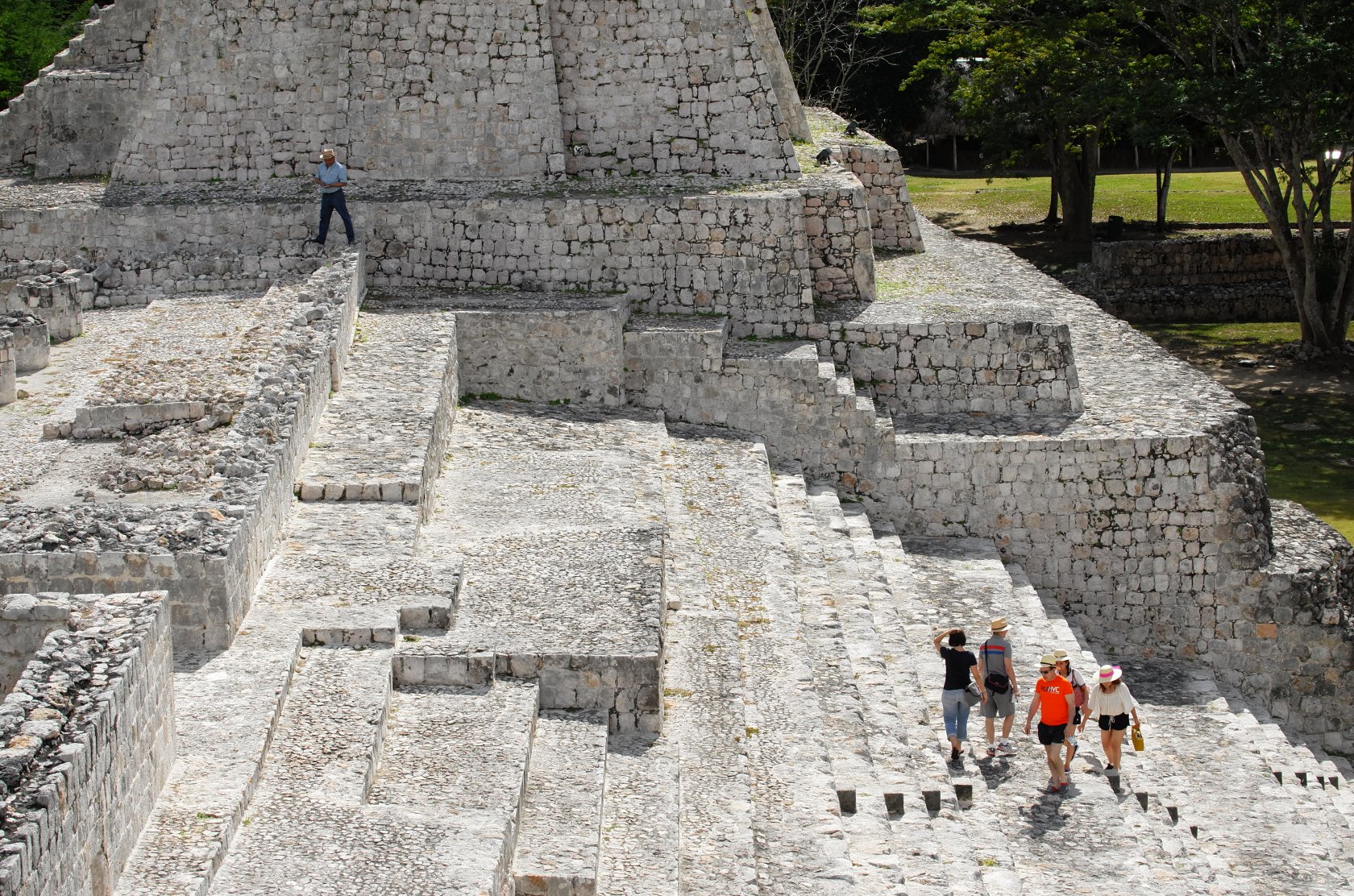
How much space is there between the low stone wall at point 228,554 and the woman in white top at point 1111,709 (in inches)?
235

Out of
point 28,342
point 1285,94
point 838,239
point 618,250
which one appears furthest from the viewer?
point 1285,94

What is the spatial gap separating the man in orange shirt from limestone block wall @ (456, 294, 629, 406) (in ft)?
19.3

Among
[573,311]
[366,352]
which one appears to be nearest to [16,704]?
[366,352]

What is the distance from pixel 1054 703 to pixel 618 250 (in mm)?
7309

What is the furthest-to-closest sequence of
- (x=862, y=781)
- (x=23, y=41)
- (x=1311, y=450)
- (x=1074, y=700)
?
1. (x=23, y=41)
2. (x=1311, y=450)
3. (x=1074, y=700)
4. (x=862, y=781)

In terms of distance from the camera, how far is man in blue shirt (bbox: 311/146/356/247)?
16422mm

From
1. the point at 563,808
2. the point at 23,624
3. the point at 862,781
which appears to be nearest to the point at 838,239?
the point at 862,781

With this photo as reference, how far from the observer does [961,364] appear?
16594 millimetres

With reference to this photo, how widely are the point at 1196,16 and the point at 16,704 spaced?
23.3 meters

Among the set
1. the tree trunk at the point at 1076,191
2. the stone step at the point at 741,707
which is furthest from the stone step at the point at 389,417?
the tree trunk at the point at 1076,191

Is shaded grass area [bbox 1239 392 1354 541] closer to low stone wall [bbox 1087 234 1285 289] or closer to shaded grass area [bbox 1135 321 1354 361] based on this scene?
shaded grass area [bbox 1135 321 1354 361]

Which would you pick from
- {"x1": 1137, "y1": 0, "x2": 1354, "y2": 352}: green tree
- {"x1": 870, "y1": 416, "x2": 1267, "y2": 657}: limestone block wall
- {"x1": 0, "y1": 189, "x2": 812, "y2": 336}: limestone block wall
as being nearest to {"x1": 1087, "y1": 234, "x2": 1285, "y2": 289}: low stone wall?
{"x1": 1137, "y1": 0, "x2": 1354, "y2": 352}: green tree

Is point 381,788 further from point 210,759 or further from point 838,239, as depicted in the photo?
point 838,239

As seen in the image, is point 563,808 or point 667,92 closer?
point 563,808
